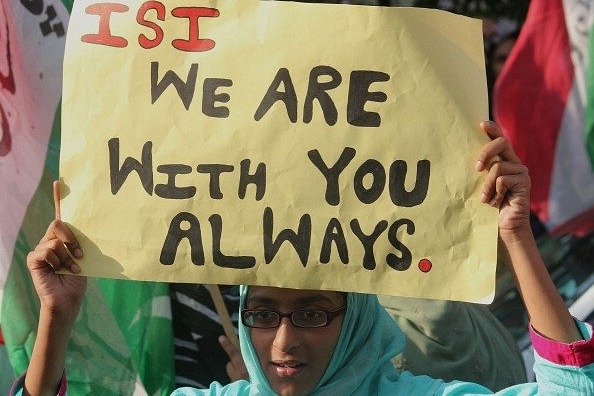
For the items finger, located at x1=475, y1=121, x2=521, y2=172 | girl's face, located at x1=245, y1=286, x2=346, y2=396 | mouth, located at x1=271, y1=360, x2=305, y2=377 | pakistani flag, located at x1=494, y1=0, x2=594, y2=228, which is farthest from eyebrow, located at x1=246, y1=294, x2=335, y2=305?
pakistani flag, located at x1=494, y1=0, x2=594, y2=228

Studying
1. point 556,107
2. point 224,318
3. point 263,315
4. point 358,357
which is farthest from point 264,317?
point 556,107

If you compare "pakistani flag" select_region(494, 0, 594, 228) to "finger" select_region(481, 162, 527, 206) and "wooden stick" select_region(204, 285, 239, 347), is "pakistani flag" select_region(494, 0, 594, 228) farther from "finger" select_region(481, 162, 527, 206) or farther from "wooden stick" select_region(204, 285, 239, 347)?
"finger" select_region(481, 162, 527, 206)

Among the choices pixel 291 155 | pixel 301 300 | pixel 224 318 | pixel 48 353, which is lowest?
pixel 224 318

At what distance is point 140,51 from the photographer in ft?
8.99

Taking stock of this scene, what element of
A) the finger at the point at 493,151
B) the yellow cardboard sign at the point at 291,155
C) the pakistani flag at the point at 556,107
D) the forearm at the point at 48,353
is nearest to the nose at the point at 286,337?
the yellow cardboard sign at the point at 291,155

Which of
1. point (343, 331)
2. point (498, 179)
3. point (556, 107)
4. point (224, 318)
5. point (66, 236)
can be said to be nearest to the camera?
point (498, 179)

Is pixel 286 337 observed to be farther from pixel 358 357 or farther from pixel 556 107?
pixel 556 107

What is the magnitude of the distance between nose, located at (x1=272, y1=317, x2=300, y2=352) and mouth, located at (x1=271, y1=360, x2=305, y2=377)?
0.03m

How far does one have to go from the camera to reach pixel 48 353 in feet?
9.27

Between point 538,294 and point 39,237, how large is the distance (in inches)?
70.0

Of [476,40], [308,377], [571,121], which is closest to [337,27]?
[476,40]

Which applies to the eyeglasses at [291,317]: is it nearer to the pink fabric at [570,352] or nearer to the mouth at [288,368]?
the mouth at [288,368]

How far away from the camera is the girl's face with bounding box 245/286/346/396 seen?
2.83 m

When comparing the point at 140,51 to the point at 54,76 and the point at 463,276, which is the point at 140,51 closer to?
the point at 463,276
